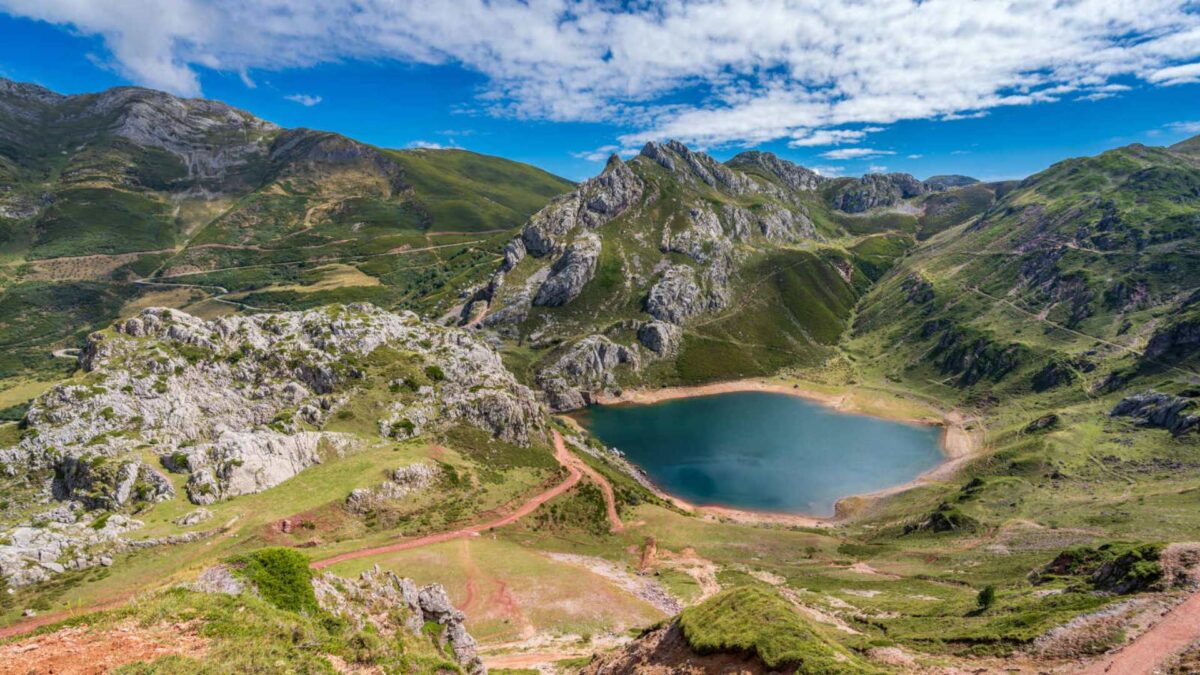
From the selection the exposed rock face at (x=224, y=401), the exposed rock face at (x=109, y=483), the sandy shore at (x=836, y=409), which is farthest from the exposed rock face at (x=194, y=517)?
the sandy shore at (x=836, y=409)

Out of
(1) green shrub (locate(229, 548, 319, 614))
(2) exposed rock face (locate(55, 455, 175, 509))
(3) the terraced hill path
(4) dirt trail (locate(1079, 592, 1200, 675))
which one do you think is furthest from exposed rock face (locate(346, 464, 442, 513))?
(4) dirt trail (locate(1079, 592, 1200, 675))

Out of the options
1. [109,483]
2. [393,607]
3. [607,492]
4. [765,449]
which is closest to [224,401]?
[109,483]

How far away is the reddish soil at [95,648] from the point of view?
14.4 meters

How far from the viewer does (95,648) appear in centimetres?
1552

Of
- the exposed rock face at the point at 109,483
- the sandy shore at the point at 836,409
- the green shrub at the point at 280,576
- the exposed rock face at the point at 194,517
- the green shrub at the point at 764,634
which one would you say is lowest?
the sandy shore at the point at 836,409

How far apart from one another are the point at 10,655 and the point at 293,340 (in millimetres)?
77643

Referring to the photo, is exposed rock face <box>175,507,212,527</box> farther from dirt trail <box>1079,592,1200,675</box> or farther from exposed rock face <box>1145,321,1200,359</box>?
exposed rock face <box>1145,321,1200,359</box>

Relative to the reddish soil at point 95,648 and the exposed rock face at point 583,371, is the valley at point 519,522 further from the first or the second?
the exposed rock face at point 583,371

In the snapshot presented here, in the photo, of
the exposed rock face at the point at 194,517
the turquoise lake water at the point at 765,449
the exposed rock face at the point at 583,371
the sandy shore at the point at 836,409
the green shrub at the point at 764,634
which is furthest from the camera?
the exposed rock face at the point at 583,371

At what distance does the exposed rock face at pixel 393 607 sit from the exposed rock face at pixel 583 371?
135 m

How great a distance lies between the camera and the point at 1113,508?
70.6 meters

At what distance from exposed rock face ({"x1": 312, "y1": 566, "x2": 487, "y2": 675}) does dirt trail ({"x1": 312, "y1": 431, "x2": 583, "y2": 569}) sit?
21919 millimetres

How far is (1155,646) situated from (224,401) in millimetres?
92355

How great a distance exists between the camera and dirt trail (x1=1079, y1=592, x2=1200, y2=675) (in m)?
23.0
